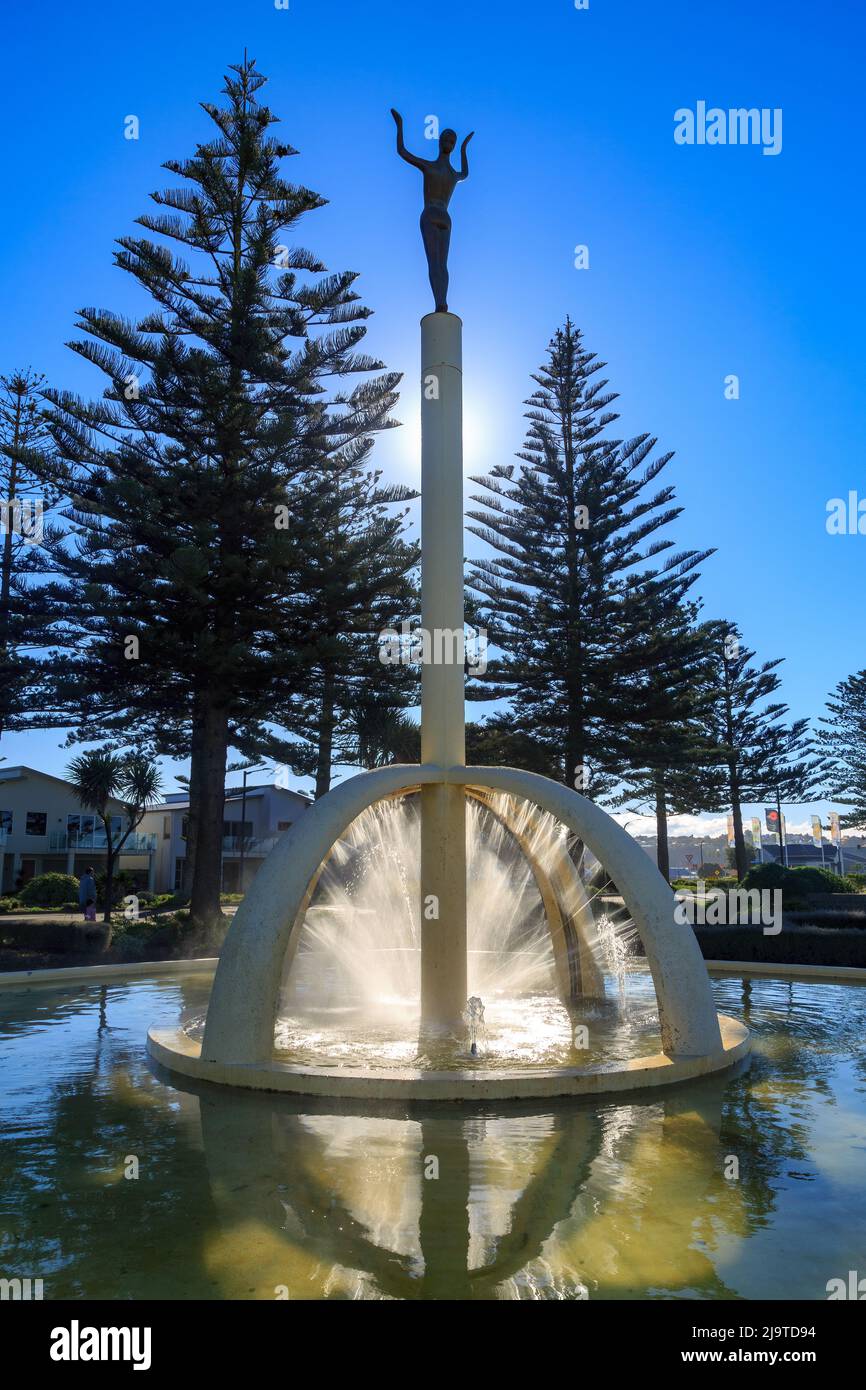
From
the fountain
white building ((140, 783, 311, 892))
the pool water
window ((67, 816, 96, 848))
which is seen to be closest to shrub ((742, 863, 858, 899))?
the fountain

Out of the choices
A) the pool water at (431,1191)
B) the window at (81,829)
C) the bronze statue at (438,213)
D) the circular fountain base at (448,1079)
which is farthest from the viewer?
the window at (81,829)

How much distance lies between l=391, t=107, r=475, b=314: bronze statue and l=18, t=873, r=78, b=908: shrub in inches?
873

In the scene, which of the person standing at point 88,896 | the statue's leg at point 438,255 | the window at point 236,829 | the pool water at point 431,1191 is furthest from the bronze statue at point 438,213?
the window at point 236,829

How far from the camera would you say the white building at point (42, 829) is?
1391 inches

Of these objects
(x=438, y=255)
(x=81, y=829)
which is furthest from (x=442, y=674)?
(x=81, y=829)

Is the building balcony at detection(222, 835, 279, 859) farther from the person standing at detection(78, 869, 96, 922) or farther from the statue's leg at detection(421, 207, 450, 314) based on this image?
the statue's leg at detection(421, 207, 450, 314)

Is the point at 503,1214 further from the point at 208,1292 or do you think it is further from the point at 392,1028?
the point at 392,1028

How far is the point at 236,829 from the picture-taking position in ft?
133

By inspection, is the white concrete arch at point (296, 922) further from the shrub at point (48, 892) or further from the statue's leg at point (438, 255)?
the shrub at point (48, 892)

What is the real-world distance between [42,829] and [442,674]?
31.9 metres

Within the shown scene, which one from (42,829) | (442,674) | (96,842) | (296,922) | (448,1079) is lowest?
(448,1079)

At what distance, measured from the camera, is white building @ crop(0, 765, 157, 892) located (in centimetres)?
3534

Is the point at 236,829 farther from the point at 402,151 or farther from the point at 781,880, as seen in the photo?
the point at 402,151

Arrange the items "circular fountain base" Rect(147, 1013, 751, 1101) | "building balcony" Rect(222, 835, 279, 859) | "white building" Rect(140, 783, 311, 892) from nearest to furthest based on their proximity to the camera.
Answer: "circular fountain base" Rect(147, 1013, 751, 1101)
"building balcony" Rect(222, 835, 279, 859)
"white building" Rect(140, 783, 311, 892)
